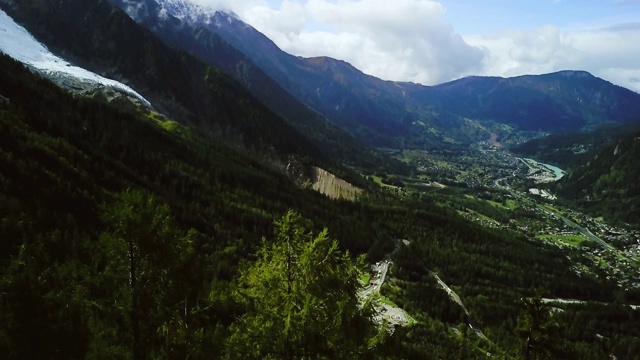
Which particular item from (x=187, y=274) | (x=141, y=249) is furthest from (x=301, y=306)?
(x=141, y=249)

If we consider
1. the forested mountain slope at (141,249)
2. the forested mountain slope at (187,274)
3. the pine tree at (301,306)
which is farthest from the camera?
the forested mountain slope at (141,249)

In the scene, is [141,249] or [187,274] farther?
[187,274]

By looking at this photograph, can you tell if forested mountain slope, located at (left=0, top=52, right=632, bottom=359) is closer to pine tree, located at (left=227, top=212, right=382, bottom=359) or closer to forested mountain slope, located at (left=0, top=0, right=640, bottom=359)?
forested mountain slope, located at (left=0, top=0, right=640, bottom=359)

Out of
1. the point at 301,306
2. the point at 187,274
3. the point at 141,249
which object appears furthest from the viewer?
the point at 187,274

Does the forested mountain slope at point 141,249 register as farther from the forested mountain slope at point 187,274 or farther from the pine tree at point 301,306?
the pine tree at point 301,306

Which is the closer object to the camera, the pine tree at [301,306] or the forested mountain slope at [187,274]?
the pine tree at [301,306]

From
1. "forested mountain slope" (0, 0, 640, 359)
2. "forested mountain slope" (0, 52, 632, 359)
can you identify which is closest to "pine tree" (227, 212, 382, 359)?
"forested mountain slope" (0, 0, 640, 359)

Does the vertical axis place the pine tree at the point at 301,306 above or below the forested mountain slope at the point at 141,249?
above

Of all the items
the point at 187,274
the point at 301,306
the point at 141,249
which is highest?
the point at 301,306

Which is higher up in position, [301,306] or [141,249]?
[301,306]

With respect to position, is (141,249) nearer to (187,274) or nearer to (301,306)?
(187,274)

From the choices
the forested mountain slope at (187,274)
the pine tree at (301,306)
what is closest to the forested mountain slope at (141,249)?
the forested mountain slope at (187,274)
